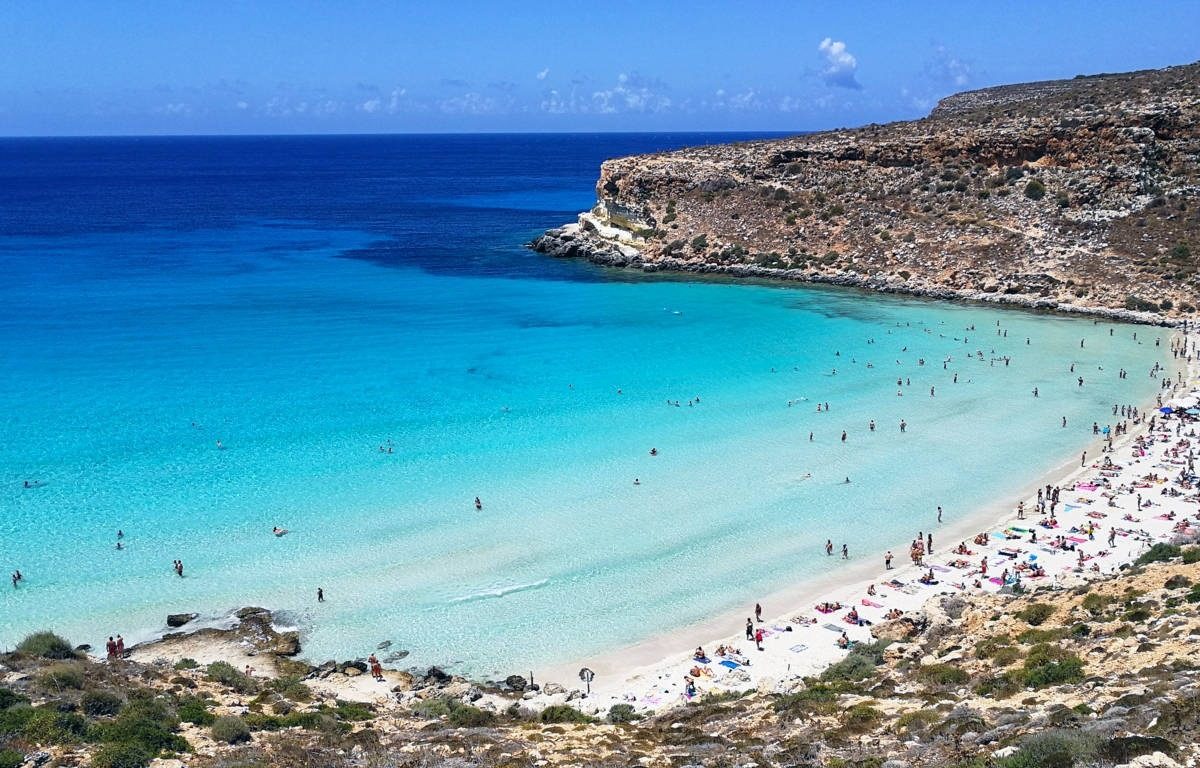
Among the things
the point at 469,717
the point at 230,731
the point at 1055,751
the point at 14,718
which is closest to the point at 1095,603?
the point at 1055,751

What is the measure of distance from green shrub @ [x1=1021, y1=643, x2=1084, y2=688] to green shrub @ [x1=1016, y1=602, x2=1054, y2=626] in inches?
86.6

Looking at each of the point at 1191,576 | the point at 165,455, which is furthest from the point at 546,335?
the point at 1191,576

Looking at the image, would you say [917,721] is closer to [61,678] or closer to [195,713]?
[195,713]

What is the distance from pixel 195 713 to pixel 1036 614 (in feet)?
52.0

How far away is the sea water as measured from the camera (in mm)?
22953

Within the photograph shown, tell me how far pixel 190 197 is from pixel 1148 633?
412ft

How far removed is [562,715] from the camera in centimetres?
1703

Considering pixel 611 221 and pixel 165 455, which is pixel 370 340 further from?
pixel 611 221

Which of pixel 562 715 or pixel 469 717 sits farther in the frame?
pixel 562 715

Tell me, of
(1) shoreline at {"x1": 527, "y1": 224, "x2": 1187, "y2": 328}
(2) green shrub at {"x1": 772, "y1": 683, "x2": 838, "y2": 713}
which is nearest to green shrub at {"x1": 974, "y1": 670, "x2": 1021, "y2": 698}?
(2) green shrub at {"x1": 772, "y1": 683, "x2": 838, "y2": 713}

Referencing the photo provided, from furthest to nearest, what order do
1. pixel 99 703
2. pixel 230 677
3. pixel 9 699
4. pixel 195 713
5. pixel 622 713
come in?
pixel 230 677 → pixel 622 713 → pixel 195 713 → pixel 99 703 → pixel 9 699

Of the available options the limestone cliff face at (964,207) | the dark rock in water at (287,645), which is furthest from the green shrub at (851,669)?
the limestone cliff face at (964,207)

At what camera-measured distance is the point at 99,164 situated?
19762 centimetres

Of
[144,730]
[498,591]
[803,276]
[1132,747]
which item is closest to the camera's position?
[1132,747]
